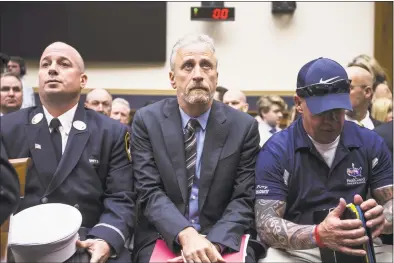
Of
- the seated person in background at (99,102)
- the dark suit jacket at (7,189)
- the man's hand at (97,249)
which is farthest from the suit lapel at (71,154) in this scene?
the seated person in background at (99,102)

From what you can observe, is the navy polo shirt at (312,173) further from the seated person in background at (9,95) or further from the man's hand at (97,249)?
the seated person in background at (9,95)

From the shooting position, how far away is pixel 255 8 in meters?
6.62

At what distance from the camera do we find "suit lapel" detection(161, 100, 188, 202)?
2191 mm

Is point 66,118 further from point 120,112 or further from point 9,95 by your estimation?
point 120,112

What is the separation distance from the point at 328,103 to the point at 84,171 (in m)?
1.07

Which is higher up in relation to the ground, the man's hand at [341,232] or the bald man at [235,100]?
the bald man at [235,100]

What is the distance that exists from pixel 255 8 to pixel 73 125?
187 inches

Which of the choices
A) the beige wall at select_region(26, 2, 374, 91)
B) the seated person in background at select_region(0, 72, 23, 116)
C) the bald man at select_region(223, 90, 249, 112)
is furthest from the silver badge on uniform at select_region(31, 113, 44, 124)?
the beige wall at select_region(26, 2, 374, 91)

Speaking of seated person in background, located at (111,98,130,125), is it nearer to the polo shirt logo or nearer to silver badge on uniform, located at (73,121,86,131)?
silver badge on uniform, located at (73,121,86,131)

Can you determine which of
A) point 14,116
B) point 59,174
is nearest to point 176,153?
point 59,174

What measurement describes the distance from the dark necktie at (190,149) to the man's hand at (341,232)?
582 millimetres

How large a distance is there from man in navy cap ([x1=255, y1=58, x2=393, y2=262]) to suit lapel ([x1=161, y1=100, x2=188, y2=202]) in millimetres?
315

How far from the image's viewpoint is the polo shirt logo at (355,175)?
2176mm

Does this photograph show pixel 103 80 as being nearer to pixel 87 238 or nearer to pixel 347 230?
pixel 87 238
